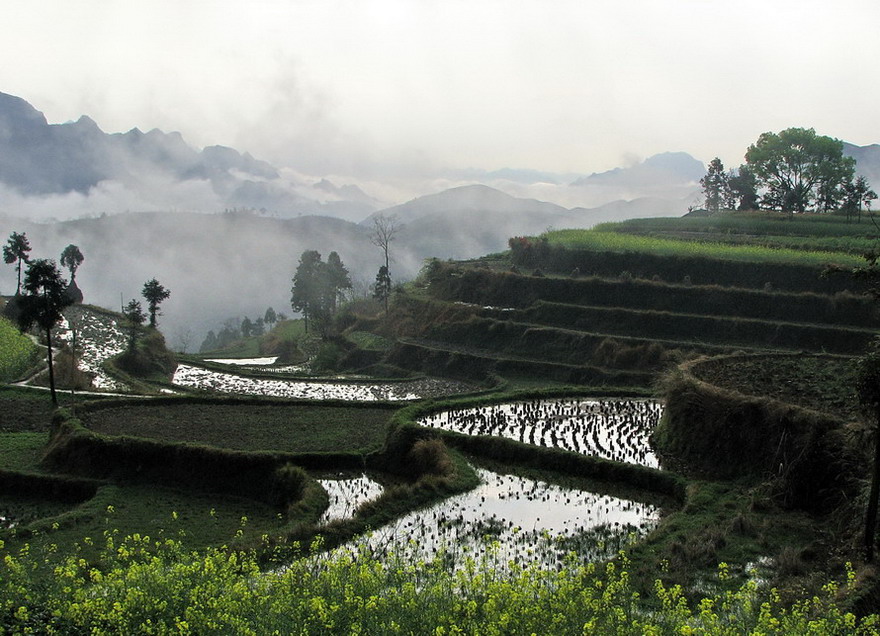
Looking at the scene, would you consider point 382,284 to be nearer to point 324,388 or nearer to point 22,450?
point 324,388

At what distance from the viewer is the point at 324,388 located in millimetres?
40562

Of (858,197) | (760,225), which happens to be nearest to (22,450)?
(760,225)

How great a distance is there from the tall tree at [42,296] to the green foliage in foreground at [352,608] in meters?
25.2

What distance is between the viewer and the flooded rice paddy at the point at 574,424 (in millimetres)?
24266

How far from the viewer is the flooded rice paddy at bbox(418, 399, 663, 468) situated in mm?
24266

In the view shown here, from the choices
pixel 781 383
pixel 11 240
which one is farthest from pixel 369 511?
pixel 11 240

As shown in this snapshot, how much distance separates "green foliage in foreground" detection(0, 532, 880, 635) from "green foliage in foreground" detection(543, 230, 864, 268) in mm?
40394

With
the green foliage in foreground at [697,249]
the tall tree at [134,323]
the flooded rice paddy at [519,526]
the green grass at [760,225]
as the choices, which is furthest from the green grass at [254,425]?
the green grass at [760,225]

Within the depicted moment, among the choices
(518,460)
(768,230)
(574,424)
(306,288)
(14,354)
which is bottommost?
(518,460)

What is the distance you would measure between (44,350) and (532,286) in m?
32.3

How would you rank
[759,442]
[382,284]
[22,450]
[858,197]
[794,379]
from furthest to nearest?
[382,284] < [858,197] < [22,450] < [794,379] < [759,442]

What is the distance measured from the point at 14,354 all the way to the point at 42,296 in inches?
444

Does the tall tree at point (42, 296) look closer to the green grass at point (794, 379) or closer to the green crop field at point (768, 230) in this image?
the green grass at point (794, 379)

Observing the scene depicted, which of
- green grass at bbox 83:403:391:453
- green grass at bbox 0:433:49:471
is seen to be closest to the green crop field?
green grass at bbox 83:403:391:453
